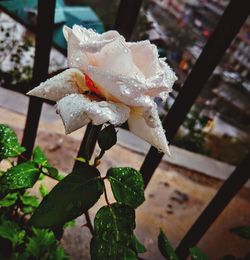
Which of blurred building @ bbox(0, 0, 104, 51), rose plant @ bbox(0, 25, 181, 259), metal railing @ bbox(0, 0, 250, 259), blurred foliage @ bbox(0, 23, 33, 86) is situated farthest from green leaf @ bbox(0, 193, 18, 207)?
blurred building @ bbox(0, 0, 104, 51)

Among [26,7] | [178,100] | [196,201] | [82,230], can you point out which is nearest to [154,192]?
[196,201]

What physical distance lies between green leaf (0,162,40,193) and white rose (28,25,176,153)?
330mm

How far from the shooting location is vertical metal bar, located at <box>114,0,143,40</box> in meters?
1.06

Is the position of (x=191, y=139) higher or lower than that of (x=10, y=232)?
lower

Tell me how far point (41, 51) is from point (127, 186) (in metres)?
0.62

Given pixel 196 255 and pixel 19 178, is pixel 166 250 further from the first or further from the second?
pixel 19 178

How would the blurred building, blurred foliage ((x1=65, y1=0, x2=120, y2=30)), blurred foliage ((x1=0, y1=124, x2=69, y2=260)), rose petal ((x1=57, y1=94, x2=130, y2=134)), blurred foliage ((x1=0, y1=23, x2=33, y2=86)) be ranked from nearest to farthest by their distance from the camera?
rose petal ((x1=57, y1=94, x2=130, y2=134)) → blurred foliage ((x1=0, y1=124, x2=69, y2=260)) → blurred foliage ((x1=0, y1=23, x2=33, y2=86)) → the blurred building → blurred foliage ((x1=65, y1=0, x2=120, y2=30))

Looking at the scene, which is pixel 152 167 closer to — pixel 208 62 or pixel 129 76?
pixel 208 62

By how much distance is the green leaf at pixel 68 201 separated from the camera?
802 mm

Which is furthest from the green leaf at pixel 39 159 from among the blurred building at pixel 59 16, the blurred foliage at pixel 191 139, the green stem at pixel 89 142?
the blurred building at pixel 59 16

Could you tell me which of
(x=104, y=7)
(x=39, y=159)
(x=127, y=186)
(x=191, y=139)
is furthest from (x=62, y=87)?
(x=104, y=7)

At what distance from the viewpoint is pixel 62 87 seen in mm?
800

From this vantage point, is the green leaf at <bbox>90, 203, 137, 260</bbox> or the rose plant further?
the green leaf at <bbox>90, 203, 137, 260</bbox>

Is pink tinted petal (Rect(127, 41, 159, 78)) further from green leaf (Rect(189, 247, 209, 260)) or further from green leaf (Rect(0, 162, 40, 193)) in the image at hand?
green leaf (Rect(189, 247, 209, 260))
